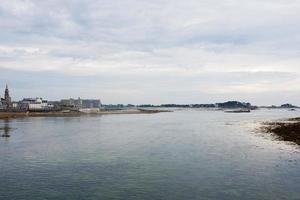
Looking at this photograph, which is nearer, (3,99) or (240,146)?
(240,146)

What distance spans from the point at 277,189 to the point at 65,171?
12.9m

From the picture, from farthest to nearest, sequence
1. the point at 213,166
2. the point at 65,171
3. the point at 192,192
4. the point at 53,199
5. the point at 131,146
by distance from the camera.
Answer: the point at 131,146, the point at 213,166, the point at 65,171, the point at 192,192, the point at 53,199

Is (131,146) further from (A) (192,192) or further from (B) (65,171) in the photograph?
(A) (192,192)

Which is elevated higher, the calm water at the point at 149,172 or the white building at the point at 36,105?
the white building at the point at 36,105

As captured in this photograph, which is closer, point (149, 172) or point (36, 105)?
point (149, 172)

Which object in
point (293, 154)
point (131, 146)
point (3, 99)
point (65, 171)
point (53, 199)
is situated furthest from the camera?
point (3, 99)

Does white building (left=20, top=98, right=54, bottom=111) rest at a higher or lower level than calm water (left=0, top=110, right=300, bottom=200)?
higher

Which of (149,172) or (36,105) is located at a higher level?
(36,105)

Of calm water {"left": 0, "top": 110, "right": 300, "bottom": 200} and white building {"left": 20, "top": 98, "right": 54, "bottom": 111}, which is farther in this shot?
white building {"left": 20, "top": 98, "right": 54, "bottom": 111}

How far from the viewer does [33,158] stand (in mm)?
29562

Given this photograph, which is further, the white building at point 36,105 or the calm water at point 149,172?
the white building at point 36,105

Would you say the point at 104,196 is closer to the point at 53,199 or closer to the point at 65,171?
the point at 53,199

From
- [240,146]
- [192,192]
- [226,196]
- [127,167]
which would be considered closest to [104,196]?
[192,192]

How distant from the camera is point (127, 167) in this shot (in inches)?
1009
